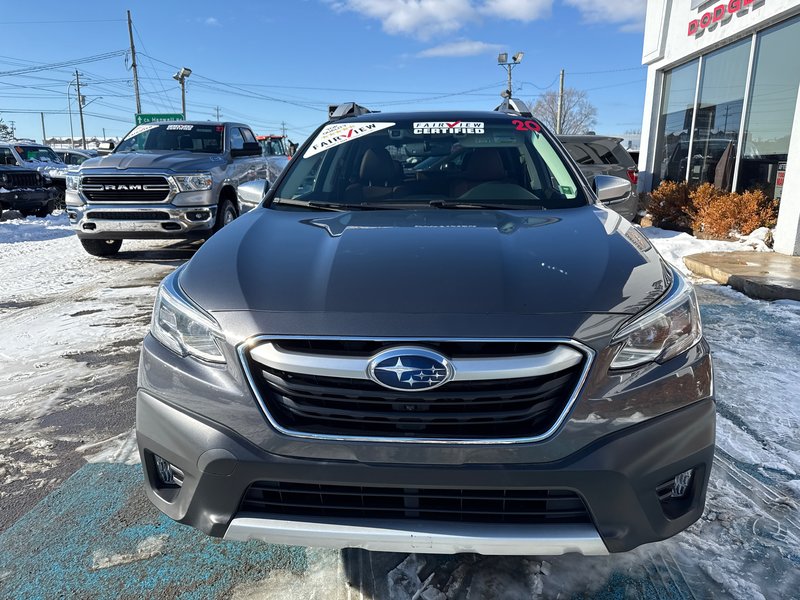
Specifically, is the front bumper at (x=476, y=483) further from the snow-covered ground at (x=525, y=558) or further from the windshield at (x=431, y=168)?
the windshield at (x=431, y=168)

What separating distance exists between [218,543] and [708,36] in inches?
467

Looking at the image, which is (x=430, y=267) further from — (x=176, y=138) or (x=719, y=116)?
(x=719, y=116)

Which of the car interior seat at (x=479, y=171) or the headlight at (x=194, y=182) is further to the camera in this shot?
the headlight at (x=194, y=182)

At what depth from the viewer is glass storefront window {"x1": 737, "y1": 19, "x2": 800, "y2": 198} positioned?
8.48 m

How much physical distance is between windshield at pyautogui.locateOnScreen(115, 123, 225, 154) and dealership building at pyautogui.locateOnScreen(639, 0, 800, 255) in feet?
27.5

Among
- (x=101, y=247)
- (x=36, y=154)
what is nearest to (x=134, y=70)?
(x=36, y=154)

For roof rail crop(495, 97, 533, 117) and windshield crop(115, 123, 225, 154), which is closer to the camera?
roof rail crop(495, 97, 533, 117)

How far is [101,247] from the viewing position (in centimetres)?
859

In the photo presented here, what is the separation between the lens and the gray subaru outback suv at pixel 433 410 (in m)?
1.62

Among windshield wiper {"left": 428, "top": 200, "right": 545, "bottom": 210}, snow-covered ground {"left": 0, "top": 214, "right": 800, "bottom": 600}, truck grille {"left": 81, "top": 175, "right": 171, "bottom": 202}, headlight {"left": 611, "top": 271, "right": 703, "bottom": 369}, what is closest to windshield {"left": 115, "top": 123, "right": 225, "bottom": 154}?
truck grille {"left": 81, "top": 175, "right": 171, "bottom": 202}

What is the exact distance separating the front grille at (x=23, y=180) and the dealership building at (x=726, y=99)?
47.8 feet

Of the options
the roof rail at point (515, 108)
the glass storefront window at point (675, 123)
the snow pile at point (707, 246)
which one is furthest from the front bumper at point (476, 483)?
the glass storefront window at point (675, 123)

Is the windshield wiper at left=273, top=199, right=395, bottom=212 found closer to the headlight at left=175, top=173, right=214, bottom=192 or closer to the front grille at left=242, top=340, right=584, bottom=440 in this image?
the front grille at left=242, top=340, right=584, bottom=440

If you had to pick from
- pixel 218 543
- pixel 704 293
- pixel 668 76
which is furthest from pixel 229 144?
pixel 668 76
